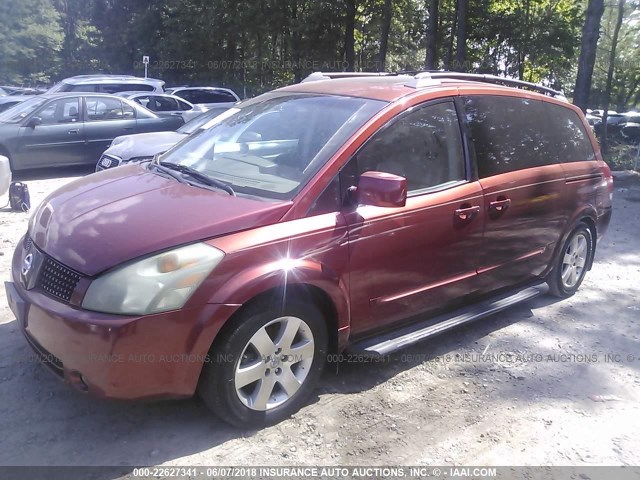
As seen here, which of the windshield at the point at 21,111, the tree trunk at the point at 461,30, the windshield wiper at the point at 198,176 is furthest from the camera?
the tree trunk at the point at 461,30

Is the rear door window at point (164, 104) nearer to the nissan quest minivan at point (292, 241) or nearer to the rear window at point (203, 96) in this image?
the rear window at point (203, 96)

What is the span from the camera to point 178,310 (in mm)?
2818

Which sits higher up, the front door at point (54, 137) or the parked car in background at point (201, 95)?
the parked car in background at point (201, 95)

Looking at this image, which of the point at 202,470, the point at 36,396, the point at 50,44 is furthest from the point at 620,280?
the point at 50,44

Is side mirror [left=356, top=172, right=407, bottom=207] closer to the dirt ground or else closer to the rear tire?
the dirt ground

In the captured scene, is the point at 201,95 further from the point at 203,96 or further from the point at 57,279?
the point at 57,279

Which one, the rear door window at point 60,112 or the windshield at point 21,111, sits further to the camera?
the rear door window at point 60,112

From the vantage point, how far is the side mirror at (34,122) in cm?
1035

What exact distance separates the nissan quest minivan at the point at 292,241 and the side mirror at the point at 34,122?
23.8 feet

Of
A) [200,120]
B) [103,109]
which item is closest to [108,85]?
[103,109]

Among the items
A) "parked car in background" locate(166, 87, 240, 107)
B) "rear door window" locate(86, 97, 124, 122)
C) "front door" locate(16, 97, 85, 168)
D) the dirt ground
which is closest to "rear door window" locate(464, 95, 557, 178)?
the dirt ground

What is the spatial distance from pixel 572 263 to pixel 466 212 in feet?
6.45

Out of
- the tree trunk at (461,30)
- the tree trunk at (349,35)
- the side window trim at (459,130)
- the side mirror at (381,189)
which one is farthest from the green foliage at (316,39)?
the side mirror at (381,189)

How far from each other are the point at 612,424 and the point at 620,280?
9.97ft
